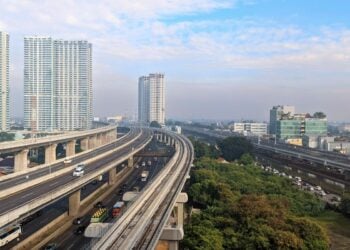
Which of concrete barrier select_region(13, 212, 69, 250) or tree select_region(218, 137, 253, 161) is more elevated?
tree select_region(218, 137, 253, 161)

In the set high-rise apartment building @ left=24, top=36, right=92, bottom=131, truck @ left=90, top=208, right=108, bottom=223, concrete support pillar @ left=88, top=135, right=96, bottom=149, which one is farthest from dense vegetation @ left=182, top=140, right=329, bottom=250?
high-rise apartment building @ left=24, top=36, right=92, bottom=131

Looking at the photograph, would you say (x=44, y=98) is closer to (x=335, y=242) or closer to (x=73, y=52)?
(x=73, y=52)

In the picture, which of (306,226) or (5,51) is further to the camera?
(5,51)

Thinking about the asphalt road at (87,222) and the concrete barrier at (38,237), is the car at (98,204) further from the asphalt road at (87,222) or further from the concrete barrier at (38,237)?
the concrete barrier at (38,237)

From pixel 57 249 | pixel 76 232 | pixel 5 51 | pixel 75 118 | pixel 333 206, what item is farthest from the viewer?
pixel 75 118

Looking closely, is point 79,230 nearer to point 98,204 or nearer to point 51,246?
point 51,246

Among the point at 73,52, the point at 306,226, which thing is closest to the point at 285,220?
the point at 306,226

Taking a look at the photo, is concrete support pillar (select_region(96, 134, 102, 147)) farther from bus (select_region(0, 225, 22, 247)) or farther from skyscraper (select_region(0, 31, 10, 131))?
bus (select_region(0, 225, 22, 247))
